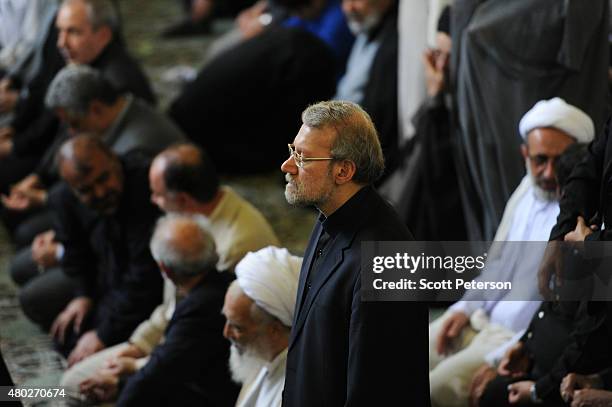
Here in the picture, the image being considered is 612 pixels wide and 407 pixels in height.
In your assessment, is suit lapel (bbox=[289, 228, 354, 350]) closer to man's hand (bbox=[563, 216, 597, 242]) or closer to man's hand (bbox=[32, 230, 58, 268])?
man's hand (bbox=[563, 216, 597, 242])

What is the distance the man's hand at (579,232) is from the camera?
4.34 metres

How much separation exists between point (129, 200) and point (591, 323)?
239 centimetres

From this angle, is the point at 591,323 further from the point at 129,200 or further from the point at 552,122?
the point at 129,200

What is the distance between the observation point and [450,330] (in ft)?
17.4

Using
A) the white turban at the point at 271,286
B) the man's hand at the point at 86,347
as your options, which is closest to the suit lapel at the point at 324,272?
the white turban at the point at 271,286

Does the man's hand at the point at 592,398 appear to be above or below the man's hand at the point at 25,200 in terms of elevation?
below

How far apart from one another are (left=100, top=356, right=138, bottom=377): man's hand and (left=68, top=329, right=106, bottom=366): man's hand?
0.39 meters

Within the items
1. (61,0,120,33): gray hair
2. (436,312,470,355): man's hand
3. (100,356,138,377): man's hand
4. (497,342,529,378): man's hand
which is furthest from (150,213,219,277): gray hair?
(61,0,120,33): gray hair

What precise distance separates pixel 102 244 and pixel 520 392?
7.32 ft

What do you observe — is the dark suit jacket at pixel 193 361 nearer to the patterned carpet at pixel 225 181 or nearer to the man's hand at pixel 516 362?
the patterned carpet at pixel 225 181

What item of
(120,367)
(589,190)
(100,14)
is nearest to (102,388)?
(120,367)

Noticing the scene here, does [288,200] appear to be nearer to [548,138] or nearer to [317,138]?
[317,138]

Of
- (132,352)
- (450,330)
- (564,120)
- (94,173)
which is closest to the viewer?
(564,120)

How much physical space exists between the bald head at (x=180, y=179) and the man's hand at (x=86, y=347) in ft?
2.30
